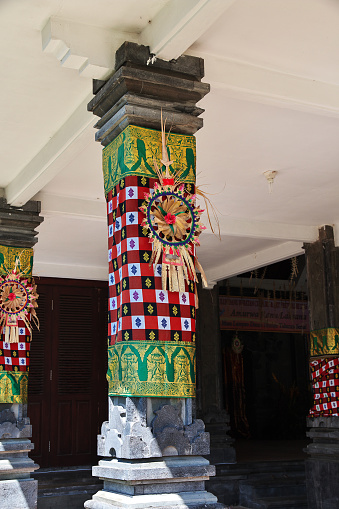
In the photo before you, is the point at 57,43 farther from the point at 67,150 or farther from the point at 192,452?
the point at 192,452

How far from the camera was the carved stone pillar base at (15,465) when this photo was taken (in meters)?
5.69

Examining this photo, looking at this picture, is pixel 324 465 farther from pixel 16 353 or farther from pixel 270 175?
pixel 16 353

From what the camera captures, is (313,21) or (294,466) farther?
(294,466)

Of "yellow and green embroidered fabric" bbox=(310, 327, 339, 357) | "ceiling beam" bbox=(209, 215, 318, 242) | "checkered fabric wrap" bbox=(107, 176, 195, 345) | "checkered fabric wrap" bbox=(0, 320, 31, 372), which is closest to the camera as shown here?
"checkered fabric wrap" bbox=(107, 176, 195, 345)

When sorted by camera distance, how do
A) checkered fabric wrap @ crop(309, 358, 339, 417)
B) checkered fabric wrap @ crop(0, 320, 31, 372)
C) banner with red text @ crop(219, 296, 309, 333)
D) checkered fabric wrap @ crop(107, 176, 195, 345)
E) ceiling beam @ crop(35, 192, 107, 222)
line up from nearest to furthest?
checkered fabric wrap @ crop(107, 176, 195, 345) < checkered fabric wrap @ crop(0, 320, 31, 372) < ceiling beam @ crop(35, 192, 107, 222) < checkered fabric wrap @ crop(309, 358, 339, 417) < banner with red text @ crop(219, 296, 309, 333)

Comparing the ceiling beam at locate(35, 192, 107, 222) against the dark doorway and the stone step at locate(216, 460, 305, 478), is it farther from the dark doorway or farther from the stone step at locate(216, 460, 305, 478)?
the dark doorway

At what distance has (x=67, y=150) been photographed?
5035 mm

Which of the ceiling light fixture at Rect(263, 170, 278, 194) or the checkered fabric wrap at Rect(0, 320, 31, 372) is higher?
the ceiling light fixture at Rect(263, 170, 278, 194)

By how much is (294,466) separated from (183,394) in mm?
6326

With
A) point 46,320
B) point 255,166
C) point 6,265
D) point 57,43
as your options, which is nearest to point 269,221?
point 255,166

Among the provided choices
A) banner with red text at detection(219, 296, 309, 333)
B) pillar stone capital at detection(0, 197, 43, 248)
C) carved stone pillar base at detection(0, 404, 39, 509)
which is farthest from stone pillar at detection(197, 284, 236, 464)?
carved stone pillar base at detection(0, 404, 39, 509)

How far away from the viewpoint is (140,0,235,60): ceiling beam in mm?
3314

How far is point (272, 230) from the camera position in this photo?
780cm

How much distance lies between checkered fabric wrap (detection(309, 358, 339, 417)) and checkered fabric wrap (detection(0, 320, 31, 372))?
3.37 meters
